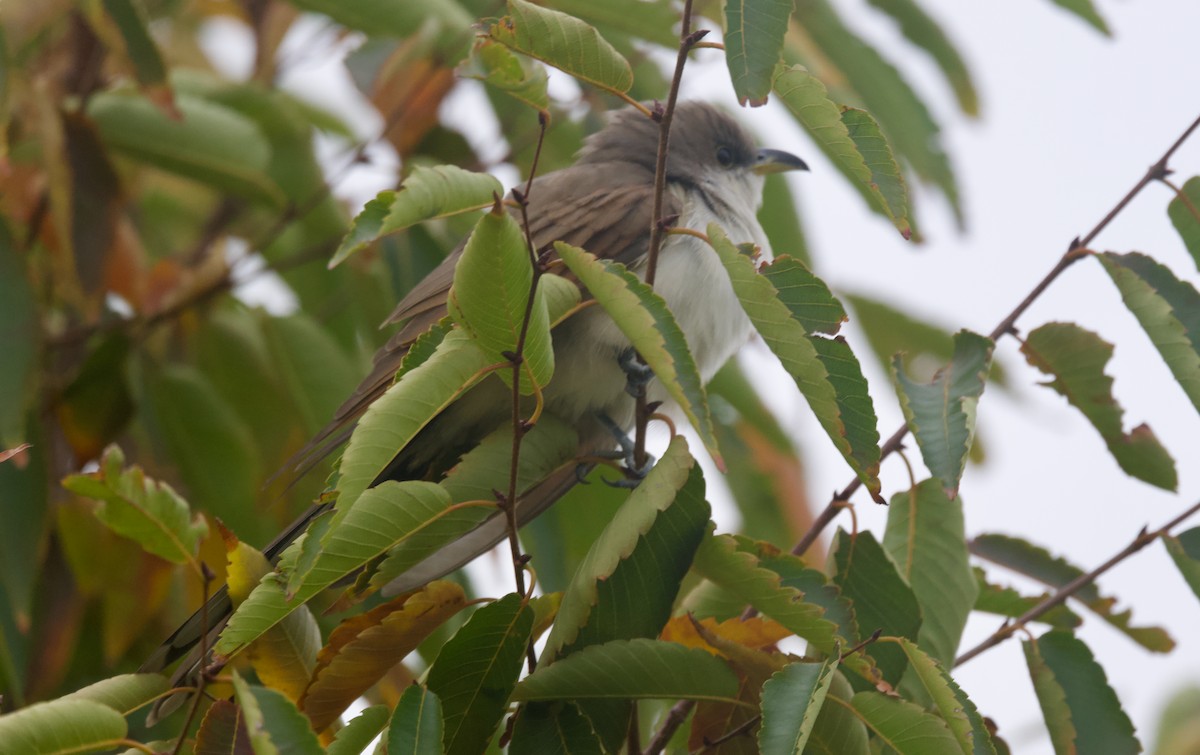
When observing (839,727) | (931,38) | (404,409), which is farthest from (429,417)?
(931,38)

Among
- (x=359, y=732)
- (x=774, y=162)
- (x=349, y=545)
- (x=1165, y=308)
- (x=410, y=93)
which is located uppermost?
(x=774, y=162)

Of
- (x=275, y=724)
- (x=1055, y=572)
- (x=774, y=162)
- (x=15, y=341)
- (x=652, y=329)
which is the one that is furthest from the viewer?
(x=774, y=162)

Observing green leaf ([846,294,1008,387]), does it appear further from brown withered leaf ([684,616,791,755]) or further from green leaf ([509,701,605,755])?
green leaf ([509,701,605,755])

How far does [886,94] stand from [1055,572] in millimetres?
1514

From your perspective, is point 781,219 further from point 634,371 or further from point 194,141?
point 194,141

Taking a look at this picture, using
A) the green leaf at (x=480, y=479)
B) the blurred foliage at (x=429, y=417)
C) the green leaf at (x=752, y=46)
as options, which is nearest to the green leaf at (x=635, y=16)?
the blurred foliage at (x=429, y=417)

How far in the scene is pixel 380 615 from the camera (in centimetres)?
186

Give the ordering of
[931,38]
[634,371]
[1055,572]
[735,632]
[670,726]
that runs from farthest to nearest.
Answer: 1. [931,38]
2. [634,371]
3. [1055,572]
4. [670,726]
5. [735,632]

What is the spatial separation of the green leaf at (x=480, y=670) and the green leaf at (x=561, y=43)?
69cm

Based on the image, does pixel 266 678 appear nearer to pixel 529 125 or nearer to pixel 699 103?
pixel 529 125

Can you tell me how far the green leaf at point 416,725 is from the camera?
1.58m

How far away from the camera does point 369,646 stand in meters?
1.81

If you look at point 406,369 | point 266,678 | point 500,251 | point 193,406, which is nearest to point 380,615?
point 266,678

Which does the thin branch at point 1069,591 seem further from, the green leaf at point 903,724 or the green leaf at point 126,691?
the green leaf at point 126,691
